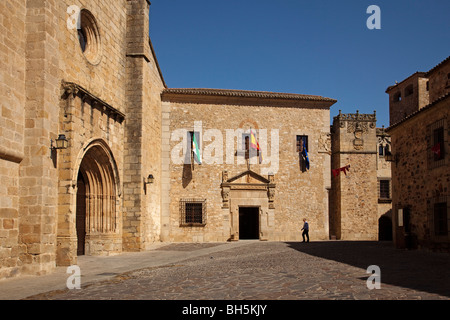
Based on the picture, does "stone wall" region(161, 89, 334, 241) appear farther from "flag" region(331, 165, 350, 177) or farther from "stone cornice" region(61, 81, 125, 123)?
"stone cornice" region(61, 81, 125, 123)

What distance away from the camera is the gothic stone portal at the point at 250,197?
77.3ft

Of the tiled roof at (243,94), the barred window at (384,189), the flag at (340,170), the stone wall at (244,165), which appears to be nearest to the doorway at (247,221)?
the stone wall at (244,165)

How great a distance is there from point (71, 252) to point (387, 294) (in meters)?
7.66

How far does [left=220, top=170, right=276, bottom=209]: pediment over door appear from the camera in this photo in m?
23.6

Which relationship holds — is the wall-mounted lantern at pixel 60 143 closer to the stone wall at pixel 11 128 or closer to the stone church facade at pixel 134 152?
the stone church facade at pixel 134 152

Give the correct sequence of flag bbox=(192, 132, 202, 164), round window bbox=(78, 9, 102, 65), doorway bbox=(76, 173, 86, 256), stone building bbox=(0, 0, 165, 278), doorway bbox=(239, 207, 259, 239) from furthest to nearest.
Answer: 1. doorway bbox=(239, 207, 259, 239)
2. flag bbox=(192, 132, 202, 164)
3. doorway bbox=(76, 173, 86, 256)
4. round window bbox=(78, 9, 102, 65)
5. stone building bbox=(0, 0, 165, 278)

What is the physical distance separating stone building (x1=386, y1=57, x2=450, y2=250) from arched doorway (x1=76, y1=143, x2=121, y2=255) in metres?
10.3

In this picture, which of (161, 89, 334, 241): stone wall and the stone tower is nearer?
(161, 89, 334, 241): stone wall

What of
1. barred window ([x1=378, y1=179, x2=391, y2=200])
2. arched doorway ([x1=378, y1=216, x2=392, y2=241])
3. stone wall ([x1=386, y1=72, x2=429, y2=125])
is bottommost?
arched doorway ([x1=378, y1=216, x2=392, y2=241])

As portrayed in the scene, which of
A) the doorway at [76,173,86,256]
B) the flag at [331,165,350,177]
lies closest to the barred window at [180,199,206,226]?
the flag at [331,165,350,177]

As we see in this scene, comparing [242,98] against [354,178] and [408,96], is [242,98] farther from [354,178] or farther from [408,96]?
[408,96]

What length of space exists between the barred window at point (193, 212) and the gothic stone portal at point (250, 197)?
3.70ft
